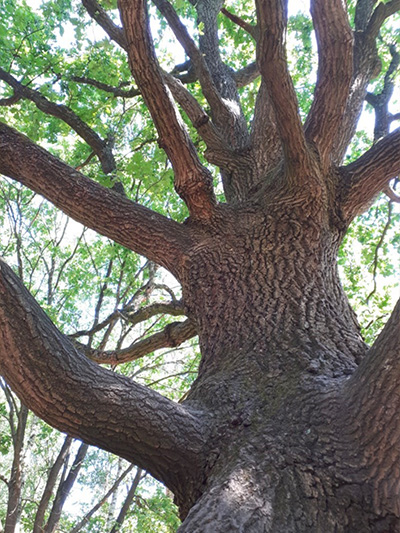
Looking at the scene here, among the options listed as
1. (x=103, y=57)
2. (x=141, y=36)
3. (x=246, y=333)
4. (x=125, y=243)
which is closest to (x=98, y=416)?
(x=246, y=333)

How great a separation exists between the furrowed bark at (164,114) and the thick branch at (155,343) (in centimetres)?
165

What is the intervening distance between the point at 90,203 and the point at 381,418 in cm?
227

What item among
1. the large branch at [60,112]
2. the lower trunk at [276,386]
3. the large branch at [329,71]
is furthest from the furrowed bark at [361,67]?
the large branch at [60,112]

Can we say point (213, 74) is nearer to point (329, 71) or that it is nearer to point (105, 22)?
point (105, 22)

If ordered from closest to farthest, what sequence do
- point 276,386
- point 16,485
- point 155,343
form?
point 276,386 < point 155,343 < point 16,485

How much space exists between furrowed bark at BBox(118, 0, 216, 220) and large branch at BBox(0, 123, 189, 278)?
31 cm

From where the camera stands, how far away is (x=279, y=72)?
265 centimetres

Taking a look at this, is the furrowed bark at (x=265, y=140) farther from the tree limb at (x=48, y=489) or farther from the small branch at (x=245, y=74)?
the tree limb at (x=48, y=489)

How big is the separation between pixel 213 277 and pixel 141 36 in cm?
155

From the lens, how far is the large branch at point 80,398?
5.67 feet

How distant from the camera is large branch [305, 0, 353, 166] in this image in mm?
2904

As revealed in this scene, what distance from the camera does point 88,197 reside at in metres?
3.03

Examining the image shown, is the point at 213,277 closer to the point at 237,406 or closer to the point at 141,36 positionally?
the point at 237,406

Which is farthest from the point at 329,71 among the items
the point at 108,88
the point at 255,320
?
the point at 108,88
